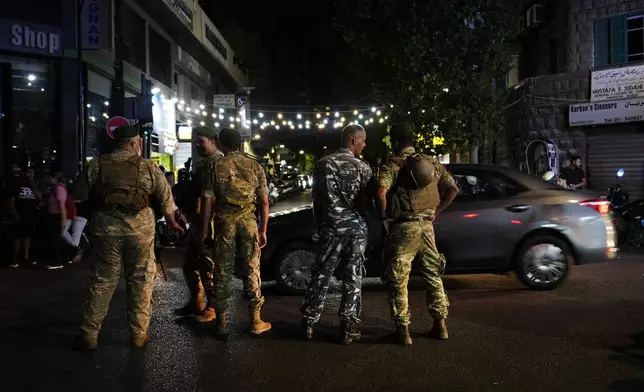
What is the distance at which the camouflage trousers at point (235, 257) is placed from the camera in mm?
5273

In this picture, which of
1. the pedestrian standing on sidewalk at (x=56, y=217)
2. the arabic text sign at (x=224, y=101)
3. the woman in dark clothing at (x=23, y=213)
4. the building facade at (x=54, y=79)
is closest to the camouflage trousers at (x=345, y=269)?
the pedestrian standing on sidewalk at (x=56, y=217)

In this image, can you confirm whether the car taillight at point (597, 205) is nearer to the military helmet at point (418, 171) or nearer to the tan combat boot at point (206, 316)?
the military helmet at point (418, 171)

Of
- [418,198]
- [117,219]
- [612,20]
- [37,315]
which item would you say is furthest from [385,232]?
[612,20]

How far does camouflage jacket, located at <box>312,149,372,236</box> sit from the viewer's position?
16.8 ft

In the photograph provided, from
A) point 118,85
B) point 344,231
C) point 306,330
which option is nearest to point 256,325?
point 306,330

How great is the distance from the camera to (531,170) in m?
17.2

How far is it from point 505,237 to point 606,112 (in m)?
10.1

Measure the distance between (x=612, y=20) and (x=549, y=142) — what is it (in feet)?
11.2

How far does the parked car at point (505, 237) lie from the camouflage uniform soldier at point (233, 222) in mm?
1920

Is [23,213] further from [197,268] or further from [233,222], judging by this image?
[233,222]

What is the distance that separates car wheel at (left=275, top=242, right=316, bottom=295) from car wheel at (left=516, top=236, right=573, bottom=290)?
2.54 m

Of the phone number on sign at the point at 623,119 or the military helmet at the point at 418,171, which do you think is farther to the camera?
the phone number on sign at the point at 623,119

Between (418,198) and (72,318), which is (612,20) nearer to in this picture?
(418,198)

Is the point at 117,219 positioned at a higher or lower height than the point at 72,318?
higher
